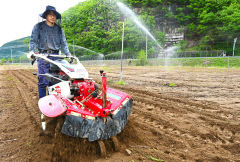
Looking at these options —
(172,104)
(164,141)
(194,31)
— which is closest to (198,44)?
(194,31)

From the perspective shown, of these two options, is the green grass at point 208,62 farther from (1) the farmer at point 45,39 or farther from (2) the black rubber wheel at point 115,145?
(2) the black rubber wheel at point 115,145

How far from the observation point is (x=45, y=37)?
3590mm

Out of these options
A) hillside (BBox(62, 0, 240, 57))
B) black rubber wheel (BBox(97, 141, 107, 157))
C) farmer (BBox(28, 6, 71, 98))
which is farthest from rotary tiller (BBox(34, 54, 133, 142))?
hillside (BBox(62, 0, 240, 57))

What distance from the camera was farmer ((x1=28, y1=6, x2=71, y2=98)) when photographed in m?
3.44

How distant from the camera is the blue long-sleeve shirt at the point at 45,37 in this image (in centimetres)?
347

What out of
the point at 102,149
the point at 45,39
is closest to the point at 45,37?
the point at 45,39

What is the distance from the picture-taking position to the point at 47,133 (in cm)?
263

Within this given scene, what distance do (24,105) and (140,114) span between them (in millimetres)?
3315

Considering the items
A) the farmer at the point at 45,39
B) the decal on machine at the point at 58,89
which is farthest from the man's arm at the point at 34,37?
the decal on machine at the point at 58,89

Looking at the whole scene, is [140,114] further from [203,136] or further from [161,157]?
[161,157]

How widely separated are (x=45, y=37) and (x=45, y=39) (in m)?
0.04

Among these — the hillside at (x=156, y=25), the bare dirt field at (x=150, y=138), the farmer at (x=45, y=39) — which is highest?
the hillside at (x=156, y=25)

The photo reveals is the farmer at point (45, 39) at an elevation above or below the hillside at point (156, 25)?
below

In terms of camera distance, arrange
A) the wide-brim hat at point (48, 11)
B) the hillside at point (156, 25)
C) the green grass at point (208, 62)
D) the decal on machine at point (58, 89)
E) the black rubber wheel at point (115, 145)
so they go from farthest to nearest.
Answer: the hillside at point (156, 25), the green grass at point (208, 62), the wide-brim hat at point (48, 11), the decal on machine at point (58, 89), the black rubber wheel at point (115, 145)
